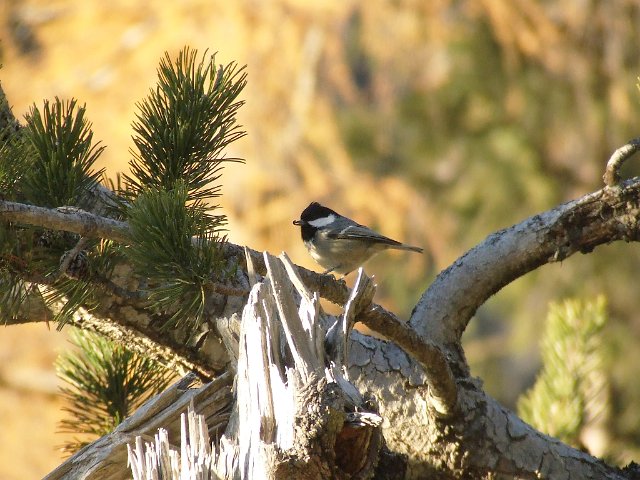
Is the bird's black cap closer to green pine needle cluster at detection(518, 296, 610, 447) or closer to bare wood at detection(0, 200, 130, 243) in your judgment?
green pine needle cluster at detection(518, 296, 610, 447)

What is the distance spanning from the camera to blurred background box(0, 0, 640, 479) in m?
4.73

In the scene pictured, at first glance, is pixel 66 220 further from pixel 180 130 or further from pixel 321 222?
pixel 321 222

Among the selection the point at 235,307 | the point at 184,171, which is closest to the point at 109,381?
the point at 235,307

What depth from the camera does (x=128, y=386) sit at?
187 cm

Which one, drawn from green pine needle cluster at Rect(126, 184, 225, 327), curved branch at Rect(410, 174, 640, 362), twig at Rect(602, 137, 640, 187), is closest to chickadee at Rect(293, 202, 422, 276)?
curved branch at Rect(410, 174, 640, 362)

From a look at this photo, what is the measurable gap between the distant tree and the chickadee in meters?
1.19

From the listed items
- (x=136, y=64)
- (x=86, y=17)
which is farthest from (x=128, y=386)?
(x=86, y=17)

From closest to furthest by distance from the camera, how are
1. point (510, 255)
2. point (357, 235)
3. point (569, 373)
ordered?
point (510, 255) → point (569, 373) → point (357, 235)

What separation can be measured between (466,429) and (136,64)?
14.4ft

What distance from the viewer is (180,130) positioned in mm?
1378

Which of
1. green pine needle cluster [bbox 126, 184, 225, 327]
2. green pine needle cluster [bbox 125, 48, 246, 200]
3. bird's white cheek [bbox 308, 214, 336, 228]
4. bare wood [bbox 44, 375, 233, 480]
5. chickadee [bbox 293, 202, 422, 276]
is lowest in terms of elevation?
bare wood [bbox 44, 375, 233, 480]

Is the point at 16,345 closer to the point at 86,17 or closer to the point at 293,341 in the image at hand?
the point at 86,17

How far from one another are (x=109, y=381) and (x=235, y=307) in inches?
17.2

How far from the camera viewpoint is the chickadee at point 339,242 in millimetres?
2998
